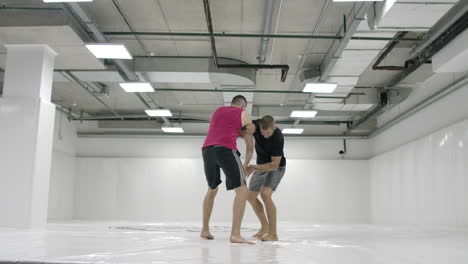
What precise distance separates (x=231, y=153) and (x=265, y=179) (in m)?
0.81

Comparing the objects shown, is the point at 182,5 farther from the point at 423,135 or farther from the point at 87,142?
the point at 87,142

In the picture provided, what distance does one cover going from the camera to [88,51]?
7.75m

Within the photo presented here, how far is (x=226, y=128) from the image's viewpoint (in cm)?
393

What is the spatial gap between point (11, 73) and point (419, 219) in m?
9.34

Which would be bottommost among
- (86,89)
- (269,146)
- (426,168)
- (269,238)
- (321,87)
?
(269,238)

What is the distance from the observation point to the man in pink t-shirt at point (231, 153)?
376cm

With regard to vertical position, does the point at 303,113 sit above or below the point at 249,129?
above

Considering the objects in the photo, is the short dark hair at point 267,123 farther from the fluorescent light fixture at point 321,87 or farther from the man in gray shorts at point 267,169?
the fluorescent light fixture at point 321,87

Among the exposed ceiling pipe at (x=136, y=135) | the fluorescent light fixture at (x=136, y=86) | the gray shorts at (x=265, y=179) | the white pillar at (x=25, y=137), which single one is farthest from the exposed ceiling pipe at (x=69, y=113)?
the gray shorts at (x=265, y=179)

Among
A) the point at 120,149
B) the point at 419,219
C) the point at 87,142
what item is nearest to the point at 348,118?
the point at 419,219

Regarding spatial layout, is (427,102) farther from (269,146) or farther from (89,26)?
(89,26)

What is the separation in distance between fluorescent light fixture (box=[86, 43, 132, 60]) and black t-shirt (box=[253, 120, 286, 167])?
346 centimetres

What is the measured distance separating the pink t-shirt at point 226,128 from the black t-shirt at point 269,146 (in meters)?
0.52

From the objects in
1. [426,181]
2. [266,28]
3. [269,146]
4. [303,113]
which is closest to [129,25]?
[266,28]
